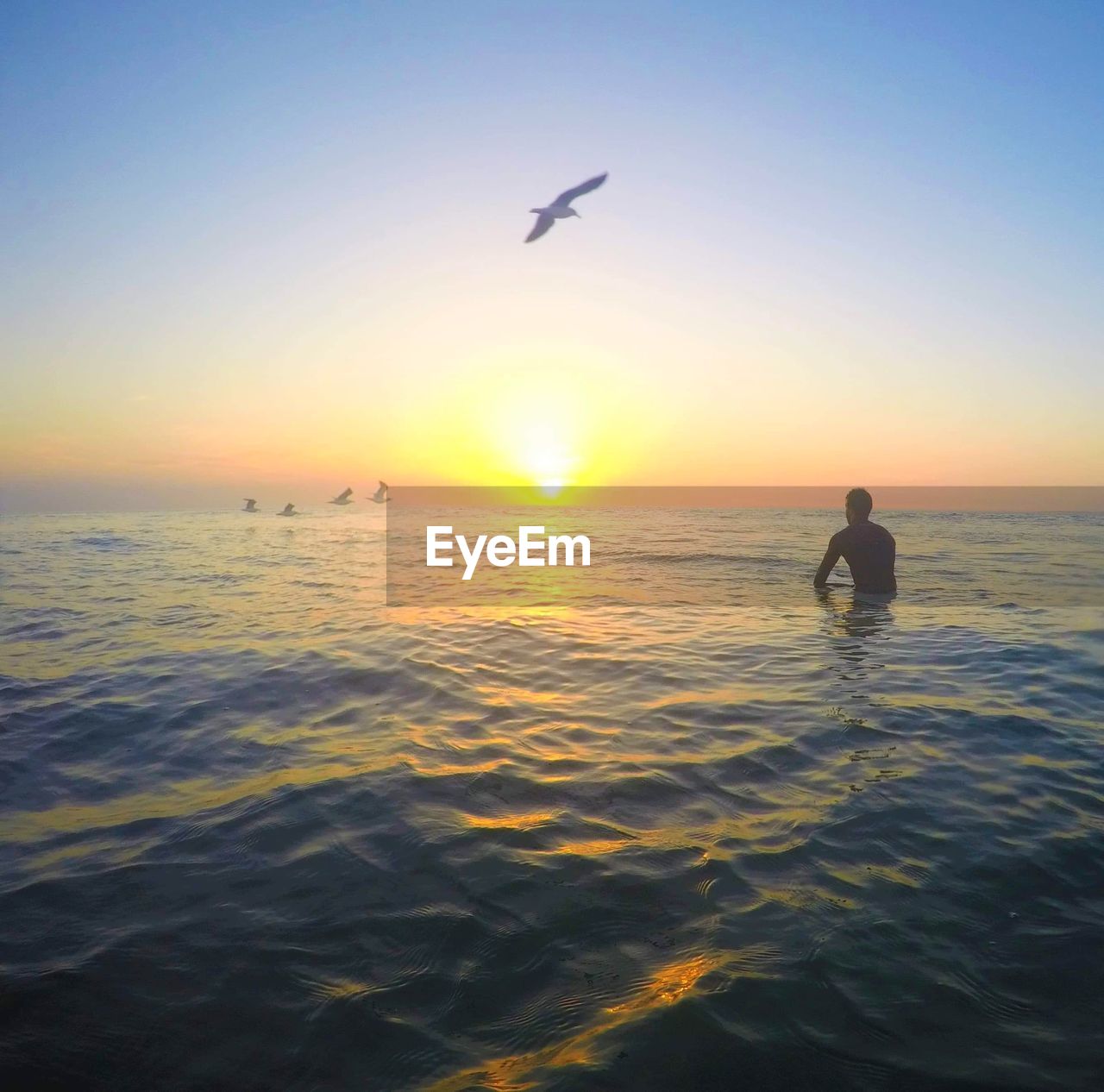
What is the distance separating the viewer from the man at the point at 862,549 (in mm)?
12867

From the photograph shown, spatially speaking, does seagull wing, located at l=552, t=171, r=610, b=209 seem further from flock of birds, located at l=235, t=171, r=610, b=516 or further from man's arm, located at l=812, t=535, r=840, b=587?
man's arm, located at l=812, t=535, r=840, b=587

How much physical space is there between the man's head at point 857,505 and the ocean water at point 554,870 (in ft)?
12.5

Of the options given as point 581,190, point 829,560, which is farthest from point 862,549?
point 581,190

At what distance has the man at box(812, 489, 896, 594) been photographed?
42.2 ft

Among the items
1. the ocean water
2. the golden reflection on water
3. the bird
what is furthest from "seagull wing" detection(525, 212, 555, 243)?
the golden reflection on water

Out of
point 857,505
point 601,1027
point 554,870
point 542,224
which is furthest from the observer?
point 542,224

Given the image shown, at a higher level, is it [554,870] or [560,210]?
[560,210]

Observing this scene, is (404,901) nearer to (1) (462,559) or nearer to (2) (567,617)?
(2) (567,617)

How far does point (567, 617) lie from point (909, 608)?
6773 mm

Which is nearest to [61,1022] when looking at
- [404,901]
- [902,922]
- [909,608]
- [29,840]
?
[404,901]

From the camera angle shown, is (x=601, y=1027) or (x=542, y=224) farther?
(x=542, y=224)

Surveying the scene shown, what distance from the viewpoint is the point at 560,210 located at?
45.3 feet

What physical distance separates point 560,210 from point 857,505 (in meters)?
8.54

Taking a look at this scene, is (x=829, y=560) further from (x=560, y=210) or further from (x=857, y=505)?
(x=560, y=210)
